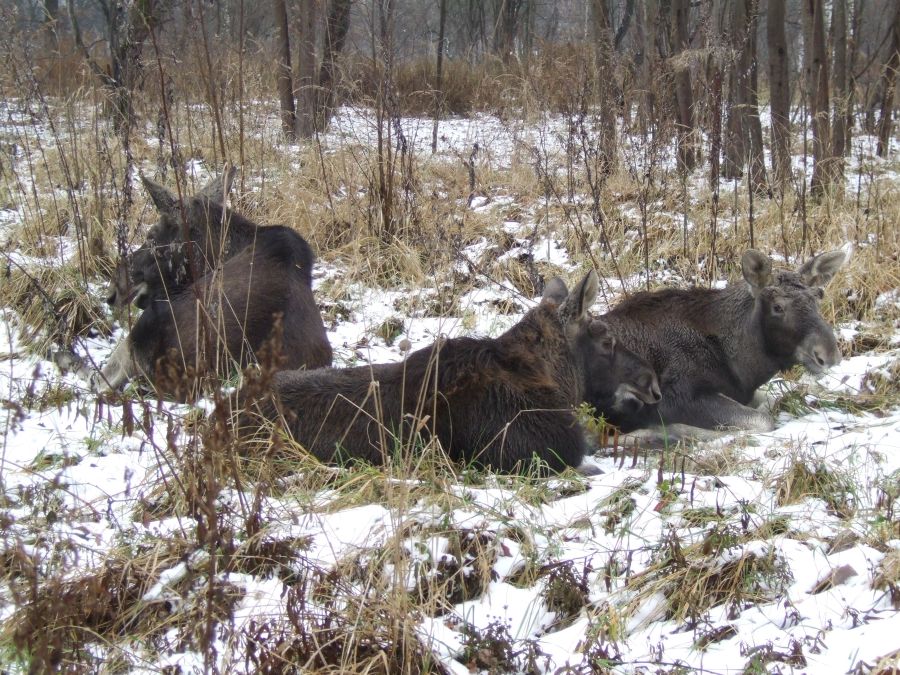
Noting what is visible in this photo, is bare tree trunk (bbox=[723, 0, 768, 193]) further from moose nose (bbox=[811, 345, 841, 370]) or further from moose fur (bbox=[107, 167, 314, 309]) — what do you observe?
moose fur (bbox=[107, 167, 314, 309])

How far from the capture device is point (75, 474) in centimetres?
484

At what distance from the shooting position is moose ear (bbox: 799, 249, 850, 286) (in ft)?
21.5

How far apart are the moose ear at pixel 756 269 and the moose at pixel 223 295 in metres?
3.03

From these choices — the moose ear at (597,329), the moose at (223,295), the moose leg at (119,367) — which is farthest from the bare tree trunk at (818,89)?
the moose leg at (119,367)

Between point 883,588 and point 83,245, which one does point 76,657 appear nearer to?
point 883,588

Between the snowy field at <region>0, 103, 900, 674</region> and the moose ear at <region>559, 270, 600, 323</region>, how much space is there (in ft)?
3.65

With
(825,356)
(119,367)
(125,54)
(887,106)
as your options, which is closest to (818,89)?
(887,106)

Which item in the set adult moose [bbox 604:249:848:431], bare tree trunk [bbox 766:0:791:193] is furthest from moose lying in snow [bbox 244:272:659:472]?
bare tree trunk [bbox 766:0:791:193]

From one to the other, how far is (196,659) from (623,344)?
3926 millimetres

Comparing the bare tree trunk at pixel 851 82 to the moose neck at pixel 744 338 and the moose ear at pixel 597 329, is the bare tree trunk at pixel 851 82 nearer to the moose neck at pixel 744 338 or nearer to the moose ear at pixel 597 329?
the moose neck at pixel 744 338

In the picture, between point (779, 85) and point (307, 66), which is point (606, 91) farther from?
point (307, 66)

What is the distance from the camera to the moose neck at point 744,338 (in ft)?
21.5

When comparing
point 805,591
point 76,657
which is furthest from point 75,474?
point 805,591

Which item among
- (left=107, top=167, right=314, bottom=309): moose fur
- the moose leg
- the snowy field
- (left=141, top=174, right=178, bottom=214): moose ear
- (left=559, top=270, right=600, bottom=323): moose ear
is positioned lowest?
the snowy field
